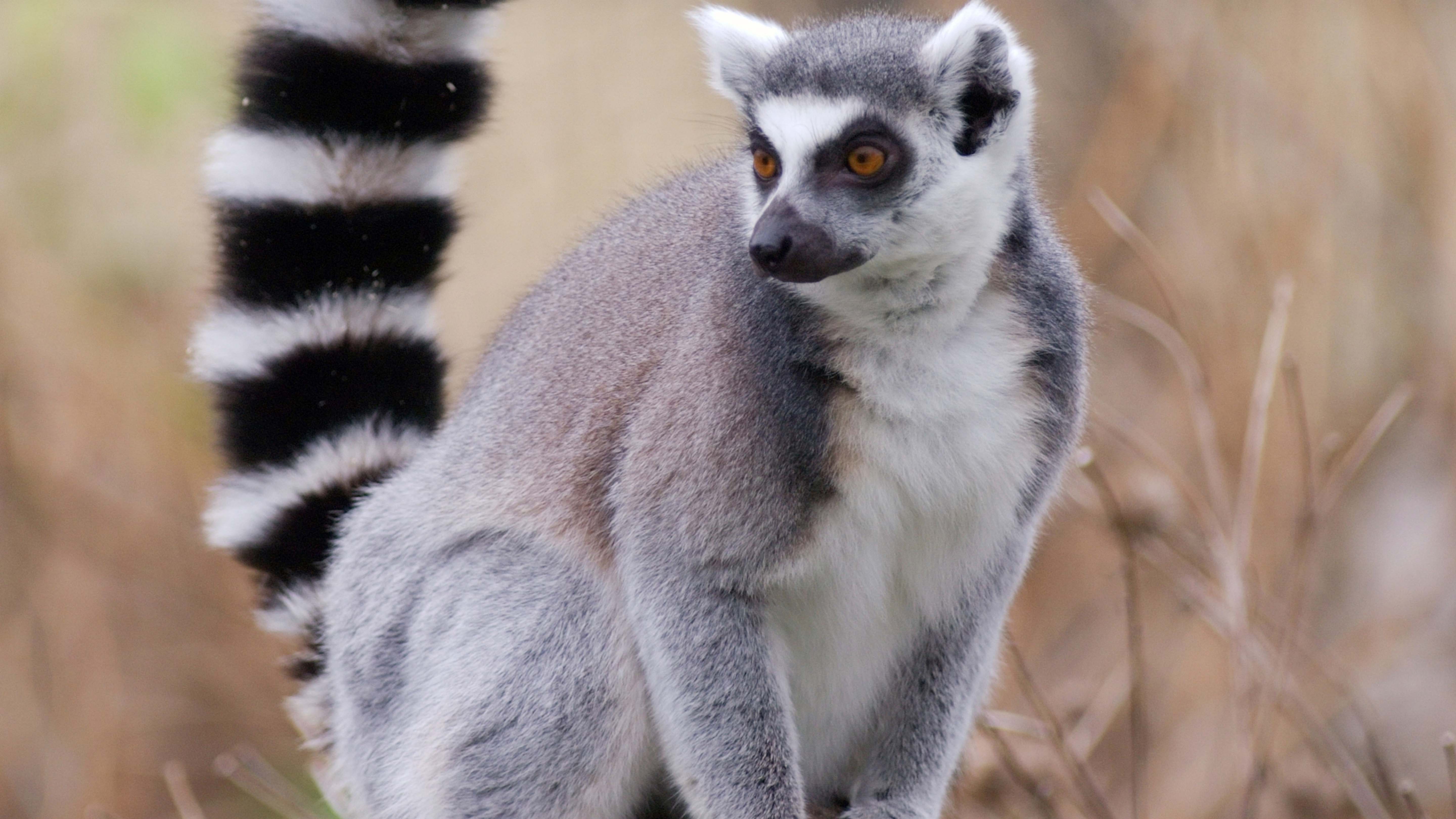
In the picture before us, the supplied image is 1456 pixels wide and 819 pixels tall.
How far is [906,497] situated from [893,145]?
2.07 feet

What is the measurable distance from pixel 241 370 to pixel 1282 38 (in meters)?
4.24

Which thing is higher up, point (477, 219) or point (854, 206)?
point (854, 206)

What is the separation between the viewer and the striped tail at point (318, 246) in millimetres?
3096

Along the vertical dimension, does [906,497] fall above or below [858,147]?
below

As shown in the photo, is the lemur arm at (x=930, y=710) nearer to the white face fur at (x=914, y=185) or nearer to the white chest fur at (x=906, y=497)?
the white chest fur at (x=906, y=497)

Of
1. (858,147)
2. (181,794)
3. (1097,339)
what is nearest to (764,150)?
(858,147)

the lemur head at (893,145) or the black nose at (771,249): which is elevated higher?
the lemur head at (893,145)

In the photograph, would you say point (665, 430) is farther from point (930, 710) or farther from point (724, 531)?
point (930, 710)

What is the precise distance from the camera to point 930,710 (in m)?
2.86

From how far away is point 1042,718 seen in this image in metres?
3.26

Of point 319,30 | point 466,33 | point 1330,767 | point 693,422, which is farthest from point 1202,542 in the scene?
point 319,30

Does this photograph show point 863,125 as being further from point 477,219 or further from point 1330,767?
point 477,219

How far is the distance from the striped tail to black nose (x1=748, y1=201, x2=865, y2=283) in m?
1.20

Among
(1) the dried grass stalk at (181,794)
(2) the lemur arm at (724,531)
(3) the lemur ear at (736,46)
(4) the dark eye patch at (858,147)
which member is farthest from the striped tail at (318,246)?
(4) the dark eye patch at (858,147)
